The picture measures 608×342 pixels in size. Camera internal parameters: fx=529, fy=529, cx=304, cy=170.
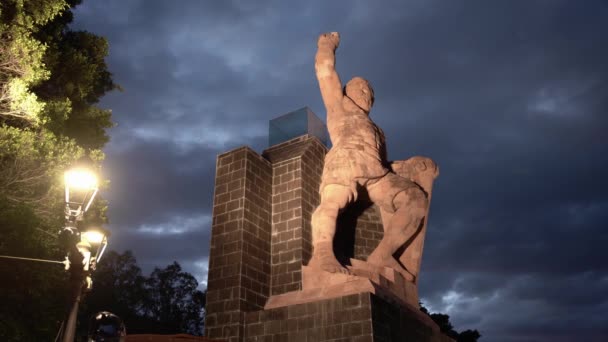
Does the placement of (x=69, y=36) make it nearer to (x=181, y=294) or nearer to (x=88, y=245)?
(x=88, y=245)

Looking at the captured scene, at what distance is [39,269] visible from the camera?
780 cm

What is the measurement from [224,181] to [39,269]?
3100 mm

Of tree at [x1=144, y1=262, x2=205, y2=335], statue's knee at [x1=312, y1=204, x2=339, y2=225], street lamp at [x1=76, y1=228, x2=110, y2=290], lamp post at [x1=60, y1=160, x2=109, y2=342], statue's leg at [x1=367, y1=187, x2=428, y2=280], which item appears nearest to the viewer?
lamp post at [x1=60, y1=160, x2=109, y2=342]

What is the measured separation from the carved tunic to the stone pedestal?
109cm

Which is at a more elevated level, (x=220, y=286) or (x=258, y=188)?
(x=258, y=188)

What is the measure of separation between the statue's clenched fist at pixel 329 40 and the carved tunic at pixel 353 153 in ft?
4.07

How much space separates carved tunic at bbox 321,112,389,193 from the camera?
8.18 meters

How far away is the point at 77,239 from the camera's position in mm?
5324

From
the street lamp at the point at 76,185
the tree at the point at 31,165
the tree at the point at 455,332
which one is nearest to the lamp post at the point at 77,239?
the street lamp at the point at 76,185

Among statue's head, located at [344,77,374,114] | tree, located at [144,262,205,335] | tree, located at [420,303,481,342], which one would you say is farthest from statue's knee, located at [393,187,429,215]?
tree, located at [144,262,205,335]

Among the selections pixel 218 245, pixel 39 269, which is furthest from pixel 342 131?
pixel 39 269

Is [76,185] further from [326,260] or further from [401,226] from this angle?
[401,226]

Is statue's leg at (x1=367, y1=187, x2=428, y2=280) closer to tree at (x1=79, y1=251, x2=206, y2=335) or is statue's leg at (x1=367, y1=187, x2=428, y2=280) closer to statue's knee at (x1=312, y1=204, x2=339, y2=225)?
statue's knee at (x1=312, y1=204, x2=339, y2=225)

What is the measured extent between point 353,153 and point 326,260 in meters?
1.84
